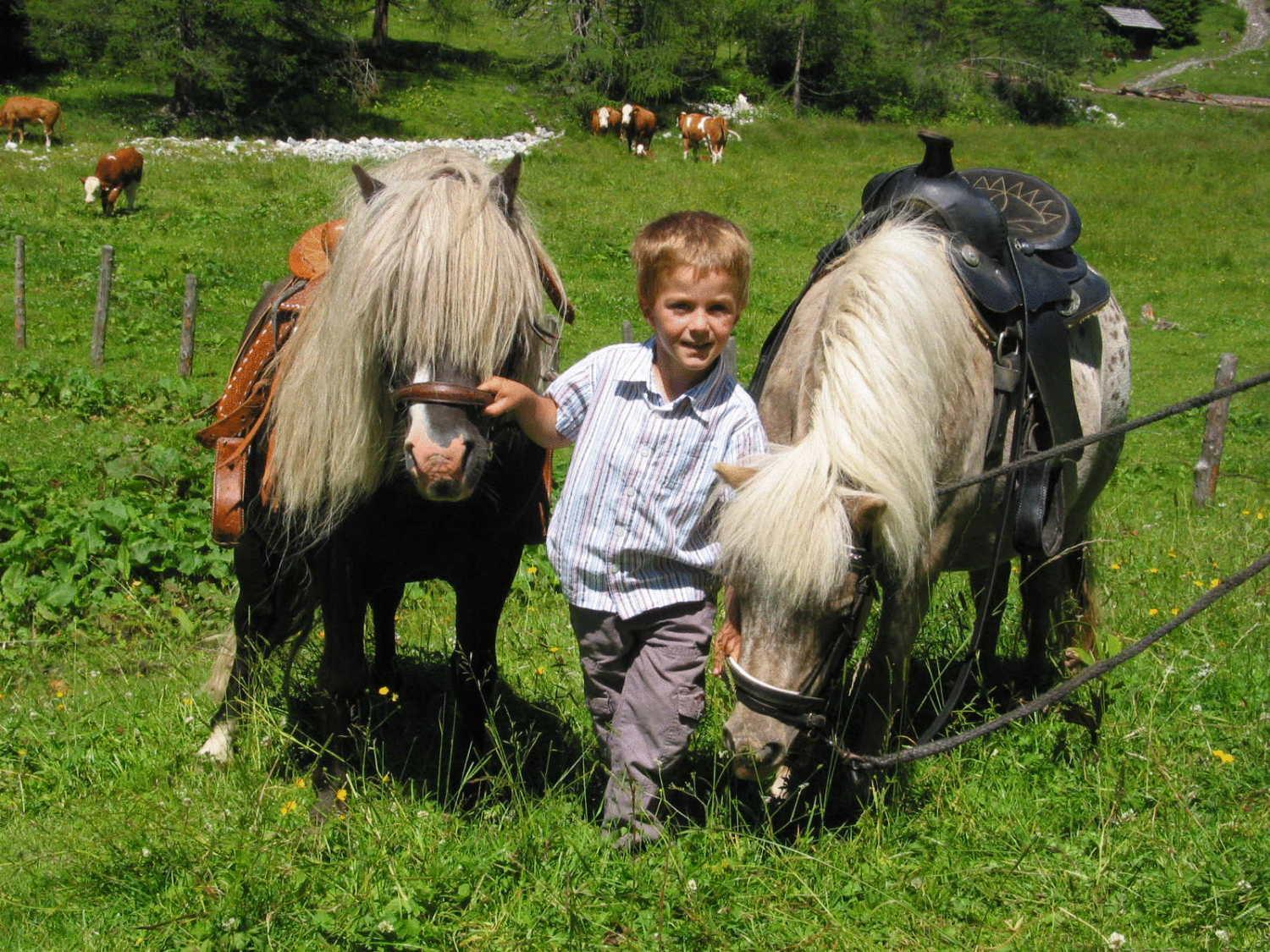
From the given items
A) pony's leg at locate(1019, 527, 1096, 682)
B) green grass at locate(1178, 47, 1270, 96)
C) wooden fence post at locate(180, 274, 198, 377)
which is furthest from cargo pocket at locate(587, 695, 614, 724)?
green grass at locate(1178, 47, 1270, 96)

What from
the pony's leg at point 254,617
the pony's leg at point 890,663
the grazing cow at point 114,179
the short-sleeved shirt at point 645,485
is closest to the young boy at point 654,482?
the short-sleeved shirt at point 645,485

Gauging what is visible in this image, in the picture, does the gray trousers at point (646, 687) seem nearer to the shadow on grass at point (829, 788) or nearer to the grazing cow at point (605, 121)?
the shadow on grass at point (829, 788)

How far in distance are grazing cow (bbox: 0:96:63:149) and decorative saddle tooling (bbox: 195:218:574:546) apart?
22.0 metres

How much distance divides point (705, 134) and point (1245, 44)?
1826 inches

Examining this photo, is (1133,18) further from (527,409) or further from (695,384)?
(527,409)

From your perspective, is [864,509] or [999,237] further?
→ [999,237]

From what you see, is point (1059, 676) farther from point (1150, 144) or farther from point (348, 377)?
point (1150, 144)

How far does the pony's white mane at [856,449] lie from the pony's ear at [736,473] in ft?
0.09

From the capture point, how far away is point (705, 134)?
27328 mm

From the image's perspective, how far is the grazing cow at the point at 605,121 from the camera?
2850cm

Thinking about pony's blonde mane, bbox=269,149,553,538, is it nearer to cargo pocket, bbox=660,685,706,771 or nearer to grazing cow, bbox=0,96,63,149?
cargo pocket, bbox=660,685,706,771

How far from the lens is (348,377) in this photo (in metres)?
2.77

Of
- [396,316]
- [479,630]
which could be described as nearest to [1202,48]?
[479,630]

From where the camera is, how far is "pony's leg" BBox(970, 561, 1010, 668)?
4223 millimetres
